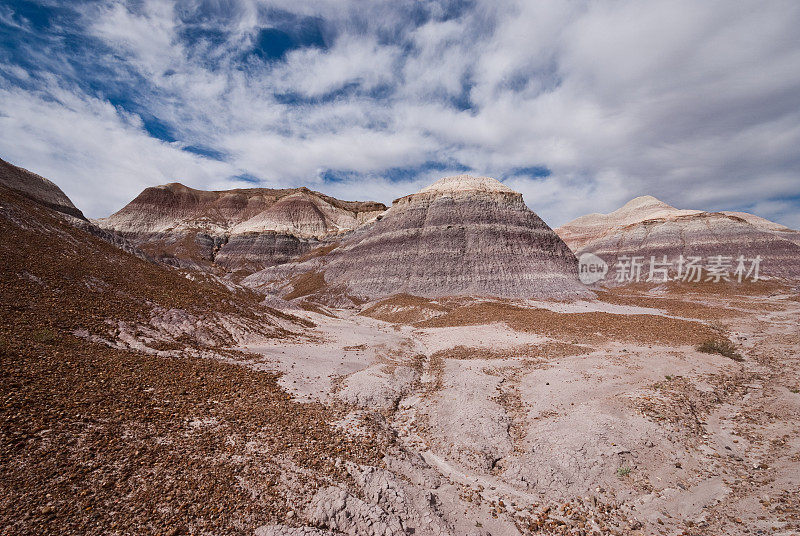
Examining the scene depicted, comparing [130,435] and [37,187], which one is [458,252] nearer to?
[130,435]

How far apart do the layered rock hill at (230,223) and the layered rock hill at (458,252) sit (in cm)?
3303

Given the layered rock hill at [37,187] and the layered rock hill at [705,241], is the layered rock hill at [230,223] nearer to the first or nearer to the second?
the layered rock hill at [37,187]

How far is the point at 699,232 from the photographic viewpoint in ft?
240

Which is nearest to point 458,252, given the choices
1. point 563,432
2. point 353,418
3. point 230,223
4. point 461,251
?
point 461,251

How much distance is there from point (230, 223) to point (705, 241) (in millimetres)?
140014

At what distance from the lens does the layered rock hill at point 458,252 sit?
47688 millimetres

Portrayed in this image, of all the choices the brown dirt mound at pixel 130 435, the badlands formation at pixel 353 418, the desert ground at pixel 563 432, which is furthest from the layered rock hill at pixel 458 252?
the brown dirt mound at pixel 130 435

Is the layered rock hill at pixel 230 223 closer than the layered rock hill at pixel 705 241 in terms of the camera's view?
No

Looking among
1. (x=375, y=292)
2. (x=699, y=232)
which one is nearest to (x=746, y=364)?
(x=375, y=292)

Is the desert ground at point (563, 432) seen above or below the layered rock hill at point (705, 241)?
below

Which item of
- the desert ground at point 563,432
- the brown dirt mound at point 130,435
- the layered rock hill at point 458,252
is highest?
the layered rock hill at point 458,252

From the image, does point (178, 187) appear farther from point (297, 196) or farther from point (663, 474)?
point (663, 474)

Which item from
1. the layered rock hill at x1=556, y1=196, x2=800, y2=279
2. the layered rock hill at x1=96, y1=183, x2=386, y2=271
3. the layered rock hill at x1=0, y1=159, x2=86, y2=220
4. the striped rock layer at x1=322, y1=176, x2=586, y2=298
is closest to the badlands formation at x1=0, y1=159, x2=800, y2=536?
the layered rock hill at x1=0, y1=159, x2=86, y2=220

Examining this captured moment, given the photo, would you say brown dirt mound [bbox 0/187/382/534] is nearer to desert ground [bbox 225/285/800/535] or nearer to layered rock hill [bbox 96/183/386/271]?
desert ground [bbox 225/285/800/535]
